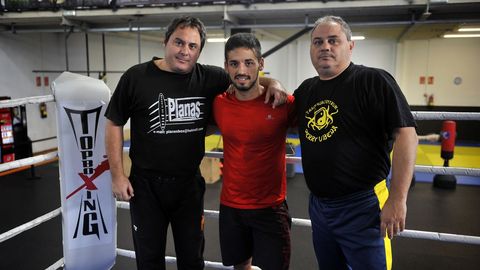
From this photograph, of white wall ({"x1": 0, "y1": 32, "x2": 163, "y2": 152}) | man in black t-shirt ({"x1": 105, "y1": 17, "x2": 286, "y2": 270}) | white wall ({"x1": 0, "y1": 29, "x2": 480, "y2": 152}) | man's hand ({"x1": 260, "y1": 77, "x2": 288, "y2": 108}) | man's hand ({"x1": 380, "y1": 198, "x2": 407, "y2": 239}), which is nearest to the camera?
man's hand ({"x1": 380, "y1": 198, "x2": 407, "y2": 239})

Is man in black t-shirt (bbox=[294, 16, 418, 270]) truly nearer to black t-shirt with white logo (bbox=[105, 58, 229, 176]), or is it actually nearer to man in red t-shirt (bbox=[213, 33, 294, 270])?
man in red t-shirt (bbox=[213, 33, 294, 270])

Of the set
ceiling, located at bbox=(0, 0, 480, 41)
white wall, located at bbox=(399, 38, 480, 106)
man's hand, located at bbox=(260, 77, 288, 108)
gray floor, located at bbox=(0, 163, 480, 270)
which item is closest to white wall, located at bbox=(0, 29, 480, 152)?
white wall, located at bbox=(399, 38, 480, 106)

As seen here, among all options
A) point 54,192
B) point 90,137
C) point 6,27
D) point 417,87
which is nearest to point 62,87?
point 90,137

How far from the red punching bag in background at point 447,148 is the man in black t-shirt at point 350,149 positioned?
498cm

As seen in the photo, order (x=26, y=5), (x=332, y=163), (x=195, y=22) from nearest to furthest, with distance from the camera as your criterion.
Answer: (x=332, y=163) → (x=195, y=22) → (x=26, y=5)

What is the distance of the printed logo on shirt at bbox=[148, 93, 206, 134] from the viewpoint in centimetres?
183

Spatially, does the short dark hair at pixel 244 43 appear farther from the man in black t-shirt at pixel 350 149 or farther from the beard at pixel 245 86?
the man in black t-shirt at pixel 350 149

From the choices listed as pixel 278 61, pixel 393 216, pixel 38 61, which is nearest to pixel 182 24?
pixel 393 216

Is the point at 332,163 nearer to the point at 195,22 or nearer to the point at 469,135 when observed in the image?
the point at 195,22

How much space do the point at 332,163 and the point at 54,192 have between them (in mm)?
5322

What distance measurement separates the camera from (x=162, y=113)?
5.99 feet

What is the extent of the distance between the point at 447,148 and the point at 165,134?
18.1ft

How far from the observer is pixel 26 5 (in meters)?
6.12

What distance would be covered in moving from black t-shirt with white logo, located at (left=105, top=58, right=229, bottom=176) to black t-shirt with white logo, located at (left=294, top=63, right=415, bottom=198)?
586 mm
